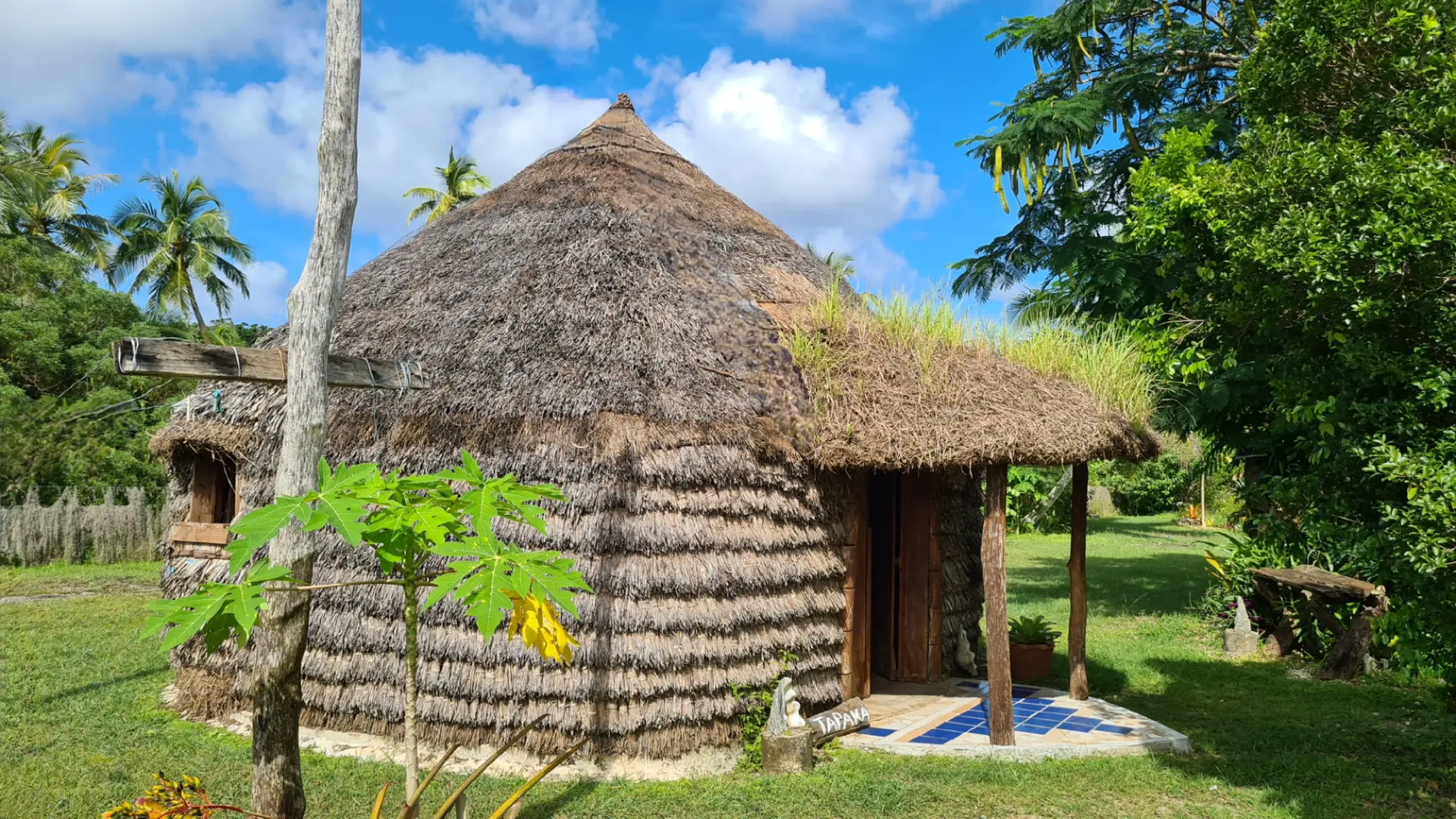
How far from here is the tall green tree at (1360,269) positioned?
16.2 ft

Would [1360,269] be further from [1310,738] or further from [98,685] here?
[98,685]

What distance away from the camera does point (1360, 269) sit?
512 centimetres

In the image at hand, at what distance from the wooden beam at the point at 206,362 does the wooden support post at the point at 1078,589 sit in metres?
5.90

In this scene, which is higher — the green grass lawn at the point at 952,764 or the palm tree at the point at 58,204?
the palm tree at the point at 58,204

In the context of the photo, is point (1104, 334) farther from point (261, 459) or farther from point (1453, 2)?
point (261, 459)

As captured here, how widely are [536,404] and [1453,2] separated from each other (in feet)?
19.6

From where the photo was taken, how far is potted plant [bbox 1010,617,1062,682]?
9180 mm

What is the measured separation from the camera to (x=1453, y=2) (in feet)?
17.3

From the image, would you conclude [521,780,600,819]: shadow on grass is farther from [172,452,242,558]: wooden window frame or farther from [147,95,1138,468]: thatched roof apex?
[172,452,242,558]: wooden window frame

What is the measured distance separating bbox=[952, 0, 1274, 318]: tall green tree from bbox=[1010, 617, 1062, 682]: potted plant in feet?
15.1

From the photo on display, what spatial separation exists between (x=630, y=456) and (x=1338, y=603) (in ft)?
25.1

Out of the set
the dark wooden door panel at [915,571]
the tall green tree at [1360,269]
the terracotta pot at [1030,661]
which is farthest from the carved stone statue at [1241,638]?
the tall green tree at [1360,269]

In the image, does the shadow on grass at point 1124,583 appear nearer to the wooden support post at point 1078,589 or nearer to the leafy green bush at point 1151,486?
the wooden support post at point 1078,589

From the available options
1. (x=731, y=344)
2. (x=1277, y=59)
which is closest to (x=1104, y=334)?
(x=1277, y=59)
